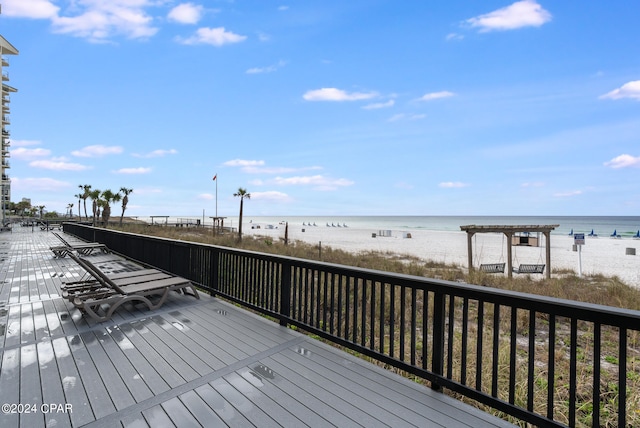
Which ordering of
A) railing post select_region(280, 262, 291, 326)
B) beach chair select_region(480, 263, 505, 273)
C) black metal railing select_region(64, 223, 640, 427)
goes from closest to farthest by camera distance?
black metal railing select_region(64, 223, 640, 427) → railing post select_region(280, 262, 291, 326) → beach chair select_region(480, 263, 505, 273)

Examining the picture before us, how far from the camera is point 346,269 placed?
2906mm

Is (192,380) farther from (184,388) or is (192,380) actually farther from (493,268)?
(493,268)

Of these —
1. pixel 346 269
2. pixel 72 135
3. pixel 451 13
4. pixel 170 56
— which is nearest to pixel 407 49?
pixel 451 13

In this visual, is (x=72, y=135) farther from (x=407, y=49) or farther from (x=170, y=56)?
(x=407, y=49)

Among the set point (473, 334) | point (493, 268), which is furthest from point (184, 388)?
point (493, 268)

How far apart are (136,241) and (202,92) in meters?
22.2

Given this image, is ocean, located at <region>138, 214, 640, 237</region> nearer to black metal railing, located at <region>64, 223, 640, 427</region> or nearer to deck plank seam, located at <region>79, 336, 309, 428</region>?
black metal railing, located at <region>64, 223, 640, 427</region>

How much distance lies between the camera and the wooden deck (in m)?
1.95

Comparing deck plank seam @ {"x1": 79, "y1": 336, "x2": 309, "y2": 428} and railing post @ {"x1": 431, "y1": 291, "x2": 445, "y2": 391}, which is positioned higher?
railing post @ {"x1": 431, "y1": 291, "x2": 445, "y2": 391}

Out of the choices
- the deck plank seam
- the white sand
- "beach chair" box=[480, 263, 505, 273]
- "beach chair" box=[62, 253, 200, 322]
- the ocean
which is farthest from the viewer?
the ocean

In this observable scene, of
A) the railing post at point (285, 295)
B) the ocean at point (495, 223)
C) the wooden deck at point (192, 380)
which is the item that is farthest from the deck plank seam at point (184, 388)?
the ocean at point (495, 223)

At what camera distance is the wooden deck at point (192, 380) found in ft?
6.39

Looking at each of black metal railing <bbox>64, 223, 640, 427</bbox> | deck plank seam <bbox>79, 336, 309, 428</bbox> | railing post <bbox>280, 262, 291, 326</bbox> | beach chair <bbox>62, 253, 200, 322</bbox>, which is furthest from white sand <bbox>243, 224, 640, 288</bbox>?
beach chair <bbox>62, 253, 200, 322</bbox>

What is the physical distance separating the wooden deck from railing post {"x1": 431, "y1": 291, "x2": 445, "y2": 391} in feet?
0.56
